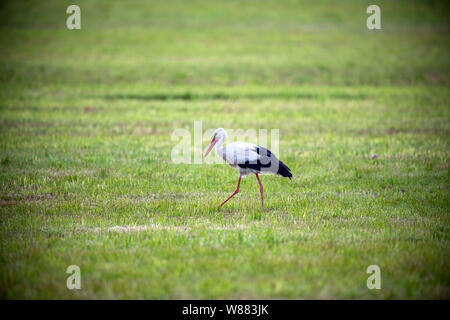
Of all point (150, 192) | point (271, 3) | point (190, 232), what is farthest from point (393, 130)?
point (271, 3)

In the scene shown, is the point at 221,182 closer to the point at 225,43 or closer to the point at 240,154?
the point at 240,154

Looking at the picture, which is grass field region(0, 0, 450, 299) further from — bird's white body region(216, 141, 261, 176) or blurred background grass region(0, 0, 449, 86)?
bird's white body region(216, 141, 261, 176)

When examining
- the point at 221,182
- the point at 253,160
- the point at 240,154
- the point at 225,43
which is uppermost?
the point at 225,43

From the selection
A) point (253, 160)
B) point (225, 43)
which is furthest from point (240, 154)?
point (225, 43)

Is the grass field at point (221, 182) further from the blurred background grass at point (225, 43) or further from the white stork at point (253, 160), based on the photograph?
the white stork at point (253, 160)

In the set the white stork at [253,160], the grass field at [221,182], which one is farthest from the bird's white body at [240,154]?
the grass field at [221,182]

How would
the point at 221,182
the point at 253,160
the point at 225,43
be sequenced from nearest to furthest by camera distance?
the point at 253,160
the point at 221,182
the point at 225,43

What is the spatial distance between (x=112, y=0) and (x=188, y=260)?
192 ft

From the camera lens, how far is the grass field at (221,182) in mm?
6090

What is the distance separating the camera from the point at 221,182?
1052cm

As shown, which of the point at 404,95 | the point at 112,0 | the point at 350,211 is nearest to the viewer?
the point at 350,211

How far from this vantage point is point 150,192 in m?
9.66

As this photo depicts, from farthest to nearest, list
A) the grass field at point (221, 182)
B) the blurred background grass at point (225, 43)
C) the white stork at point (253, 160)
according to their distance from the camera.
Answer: the blurred background grass at point (225, 43)
the white stork at point (253, 160)
the grass field at point (221, 182)

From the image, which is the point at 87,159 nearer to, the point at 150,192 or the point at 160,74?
the point at 150,192
